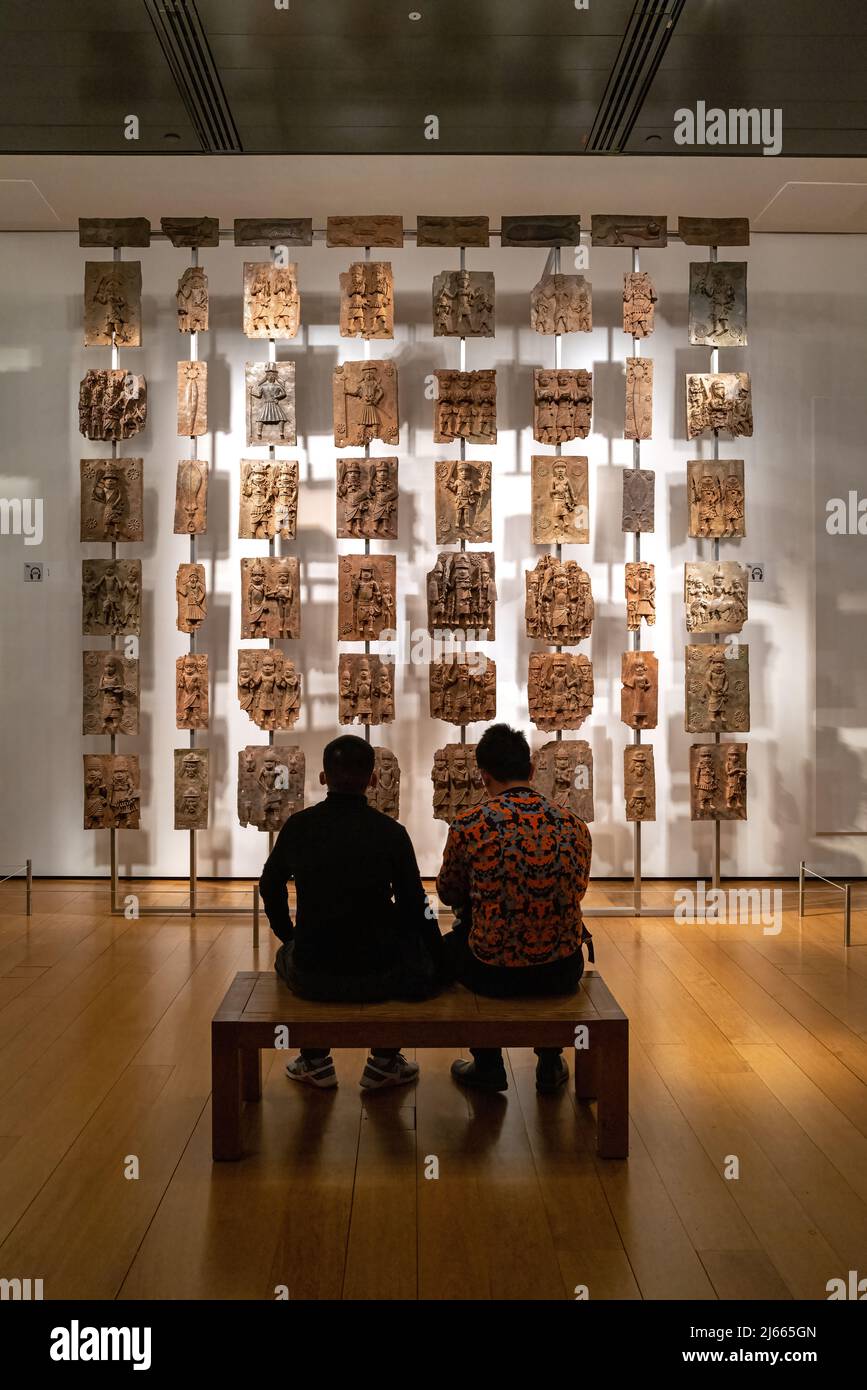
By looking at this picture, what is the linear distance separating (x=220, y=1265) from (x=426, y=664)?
5257mm

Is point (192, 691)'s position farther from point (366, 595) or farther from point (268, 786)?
point (366, 595)

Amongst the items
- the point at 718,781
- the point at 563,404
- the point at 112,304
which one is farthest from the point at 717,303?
the point at 112,304

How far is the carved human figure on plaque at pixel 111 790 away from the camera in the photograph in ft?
22.7

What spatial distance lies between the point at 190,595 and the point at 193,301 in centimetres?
174

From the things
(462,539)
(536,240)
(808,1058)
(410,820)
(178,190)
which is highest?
(178,190)

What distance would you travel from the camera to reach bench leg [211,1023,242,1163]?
3555 millimetres

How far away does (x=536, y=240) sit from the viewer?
6754 mm

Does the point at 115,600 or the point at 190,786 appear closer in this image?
the point at 115,600

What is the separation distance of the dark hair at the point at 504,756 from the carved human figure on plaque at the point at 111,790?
12.0 feet

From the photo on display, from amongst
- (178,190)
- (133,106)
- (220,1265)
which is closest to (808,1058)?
(220,1265)

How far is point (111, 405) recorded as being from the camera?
6.81 metres

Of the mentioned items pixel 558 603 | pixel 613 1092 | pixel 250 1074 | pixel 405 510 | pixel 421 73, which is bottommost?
pixel 250 1074

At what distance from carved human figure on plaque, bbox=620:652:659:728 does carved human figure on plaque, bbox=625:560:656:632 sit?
0.20m

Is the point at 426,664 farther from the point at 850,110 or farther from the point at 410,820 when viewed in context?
the point at 850,110
